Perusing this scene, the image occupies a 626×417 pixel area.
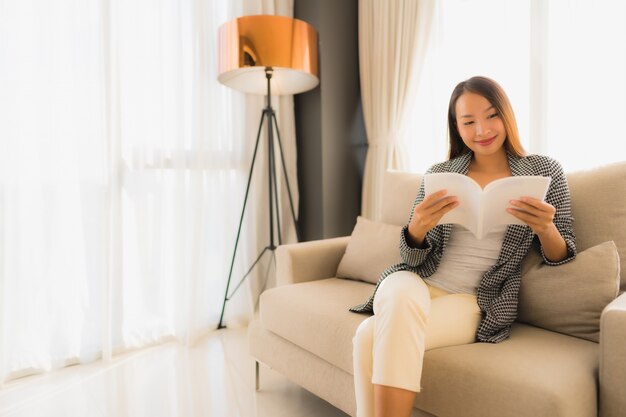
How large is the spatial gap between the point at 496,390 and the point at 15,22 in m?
2.31

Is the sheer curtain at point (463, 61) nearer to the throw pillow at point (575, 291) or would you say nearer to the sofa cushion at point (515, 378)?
the throw pillow at point (575, 291)

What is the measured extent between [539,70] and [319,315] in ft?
5.46

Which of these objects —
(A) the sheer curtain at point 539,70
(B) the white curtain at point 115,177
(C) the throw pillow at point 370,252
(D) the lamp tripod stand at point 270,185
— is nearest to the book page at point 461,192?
(C) the throw pillow at point 370,252

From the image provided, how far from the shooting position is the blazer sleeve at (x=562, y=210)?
1258 mm

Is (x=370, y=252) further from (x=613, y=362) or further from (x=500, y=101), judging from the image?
(x=613, y=362)

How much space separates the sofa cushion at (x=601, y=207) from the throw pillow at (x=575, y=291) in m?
0.12

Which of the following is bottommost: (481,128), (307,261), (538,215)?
(307,261)

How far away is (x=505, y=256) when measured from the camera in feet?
4.21

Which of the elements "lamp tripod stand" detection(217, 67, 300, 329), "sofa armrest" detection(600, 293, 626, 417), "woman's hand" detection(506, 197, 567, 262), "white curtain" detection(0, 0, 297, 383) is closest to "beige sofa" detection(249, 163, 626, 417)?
"sofa armrest" detection(600, 293, 626, 417)

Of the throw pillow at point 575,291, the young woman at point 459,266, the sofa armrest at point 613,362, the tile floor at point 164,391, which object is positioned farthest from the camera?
the tile floor at point 164,391

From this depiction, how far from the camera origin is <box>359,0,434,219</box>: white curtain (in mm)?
2564

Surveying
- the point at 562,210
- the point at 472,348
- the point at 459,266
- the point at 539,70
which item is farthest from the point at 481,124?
the point at 539,70

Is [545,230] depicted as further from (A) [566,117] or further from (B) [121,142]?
(B) [121,142]

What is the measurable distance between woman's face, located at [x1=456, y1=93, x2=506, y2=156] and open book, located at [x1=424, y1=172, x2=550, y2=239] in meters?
0.33
